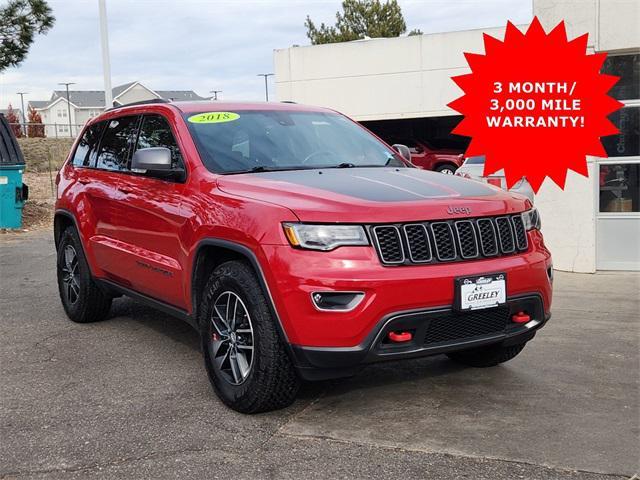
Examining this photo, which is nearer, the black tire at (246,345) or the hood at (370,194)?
the hood at (370,194)

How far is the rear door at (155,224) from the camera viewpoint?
184 inches

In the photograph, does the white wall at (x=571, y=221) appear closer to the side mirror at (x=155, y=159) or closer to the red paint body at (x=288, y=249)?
the red paint body at (x=288, y=249)

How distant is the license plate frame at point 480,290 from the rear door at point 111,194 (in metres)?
2.69

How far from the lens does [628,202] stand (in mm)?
9477

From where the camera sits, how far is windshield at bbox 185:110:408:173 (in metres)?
4.70

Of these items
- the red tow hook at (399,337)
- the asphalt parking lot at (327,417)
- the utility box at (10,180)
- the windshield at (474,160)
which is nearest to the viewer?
the asphalt parking lot at (327,417)

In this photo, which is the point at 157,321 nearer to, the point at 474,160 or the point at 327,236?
the point at 327,236

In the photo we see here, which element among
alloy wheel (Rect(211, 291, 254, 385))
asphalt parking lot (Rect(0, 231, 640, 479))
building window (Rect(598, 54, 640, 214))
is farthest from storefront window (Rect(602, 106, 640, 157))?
alloy wheel (Rect(211, 291, 254, 385))

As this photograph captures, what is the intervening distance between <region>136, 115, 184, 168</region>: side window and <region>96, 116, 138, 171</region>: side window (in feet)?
0.61

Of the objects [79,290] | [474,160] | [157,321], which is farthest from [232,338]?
[474,160]

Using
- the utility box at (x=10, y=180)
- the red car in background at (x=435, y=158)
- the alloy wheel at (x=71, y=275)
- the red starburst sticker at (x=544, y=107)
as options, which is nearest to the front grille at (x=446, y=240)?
the alloy wheel at (x=71, y=275)

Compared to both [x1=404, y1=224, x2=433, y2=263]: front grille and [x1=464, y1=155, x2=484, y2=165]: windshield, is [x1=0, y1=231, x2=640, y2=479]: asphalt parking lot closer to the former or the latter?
[x1=404, y1=224, x2=433, y2=263]: front grille

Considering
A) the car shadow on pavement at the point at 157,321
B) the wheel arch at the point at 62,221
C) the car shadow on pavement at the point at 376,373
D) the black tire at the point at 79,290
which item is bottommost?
the car shadow on pavement at the point at 376,373

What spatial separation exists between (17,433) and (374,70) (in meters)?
24.4
